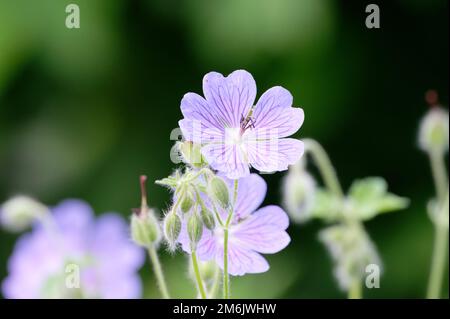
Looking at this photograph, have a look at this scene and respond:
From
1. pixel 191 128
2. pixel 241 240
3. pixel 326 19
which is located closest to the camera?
pixel 191 128

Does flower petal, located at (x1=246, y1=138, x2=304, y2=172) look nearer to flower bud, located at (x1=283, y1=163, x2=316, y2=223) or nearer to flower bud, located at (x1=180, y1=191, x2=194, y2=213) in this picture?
flower bud, located at (x1=180, y1=191, x2=194, y2=213)

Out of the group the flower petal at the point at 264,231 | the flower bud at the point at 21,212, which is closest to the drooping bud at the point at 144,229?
the flower petal at the point at 264,231

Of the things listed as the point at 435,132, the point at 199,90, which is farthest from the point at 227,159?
the point at 199,90

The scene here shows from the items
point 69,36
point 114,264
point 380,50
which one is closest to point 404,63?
point 380,50

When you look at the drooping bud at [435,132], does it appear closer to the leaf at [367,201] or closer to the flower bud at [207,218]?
A: the leaf at [367,201]

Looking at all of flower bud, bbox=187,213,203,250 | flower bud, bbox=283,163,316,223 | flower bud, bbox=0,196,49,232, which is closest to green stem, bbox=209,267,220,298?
flower bud, bbox=187,213,203,250
